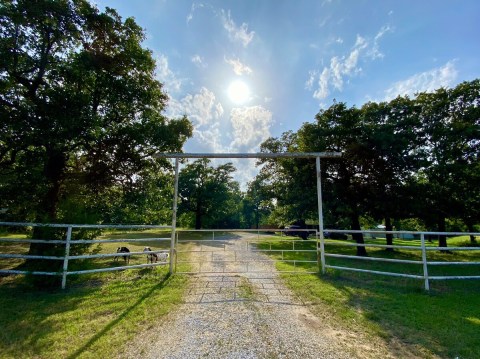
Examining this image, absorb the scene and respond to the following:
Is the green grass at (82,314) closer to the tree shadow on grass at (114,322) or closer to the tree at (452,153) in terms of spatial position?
the tree shadow on grass at (114,322)

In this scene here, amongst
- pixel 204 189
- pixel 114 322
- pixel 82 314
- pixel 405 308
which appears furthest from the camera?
pixel 204 189

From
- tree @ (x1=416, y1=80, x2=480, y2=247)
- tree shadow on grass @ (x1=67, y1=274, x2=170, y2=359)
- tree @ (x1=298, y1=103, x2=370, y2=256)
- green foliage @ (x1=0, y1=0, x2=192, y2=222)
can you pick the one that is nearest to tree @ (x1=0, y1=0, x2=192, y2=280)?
green foliage @ (x1=0, y1=0, x2=192, y2=222)

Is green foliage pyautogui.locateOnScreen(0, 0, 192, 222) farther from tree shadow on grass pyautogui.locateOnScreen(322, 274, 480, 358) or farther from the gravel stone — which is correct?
tree shadow on grass pyautogui.locateOnScreen(322, 274, 480, 358)

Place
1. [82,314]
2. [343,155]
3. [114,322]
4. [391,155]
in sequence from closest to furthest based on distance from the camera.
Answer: [114,322] → [82,314] → [391,155] → [343,155]

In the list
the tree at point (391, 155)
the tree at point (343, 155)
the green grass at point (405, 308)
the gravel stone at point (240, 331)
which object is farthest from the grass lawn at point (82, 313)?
the tree at point (391, 155)

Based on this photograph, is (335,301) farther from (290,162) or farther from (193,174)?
(193,174)

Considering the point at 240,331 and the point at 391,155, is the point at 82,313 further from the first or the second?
the point at 391,155

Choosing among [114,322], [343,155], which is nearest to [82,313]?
[114,322]

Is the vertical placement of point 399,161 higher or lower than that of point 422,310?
higher

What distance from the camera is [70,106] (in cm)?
773

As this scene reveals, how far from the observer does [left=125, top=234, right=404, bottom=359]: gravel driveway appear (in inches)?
113

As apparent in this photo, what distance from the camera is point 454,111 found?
1314 centimetres

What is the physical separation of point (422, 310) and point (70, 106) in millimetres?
10281

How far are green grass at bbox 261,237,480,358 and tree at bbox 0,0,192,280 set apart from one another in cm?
644
